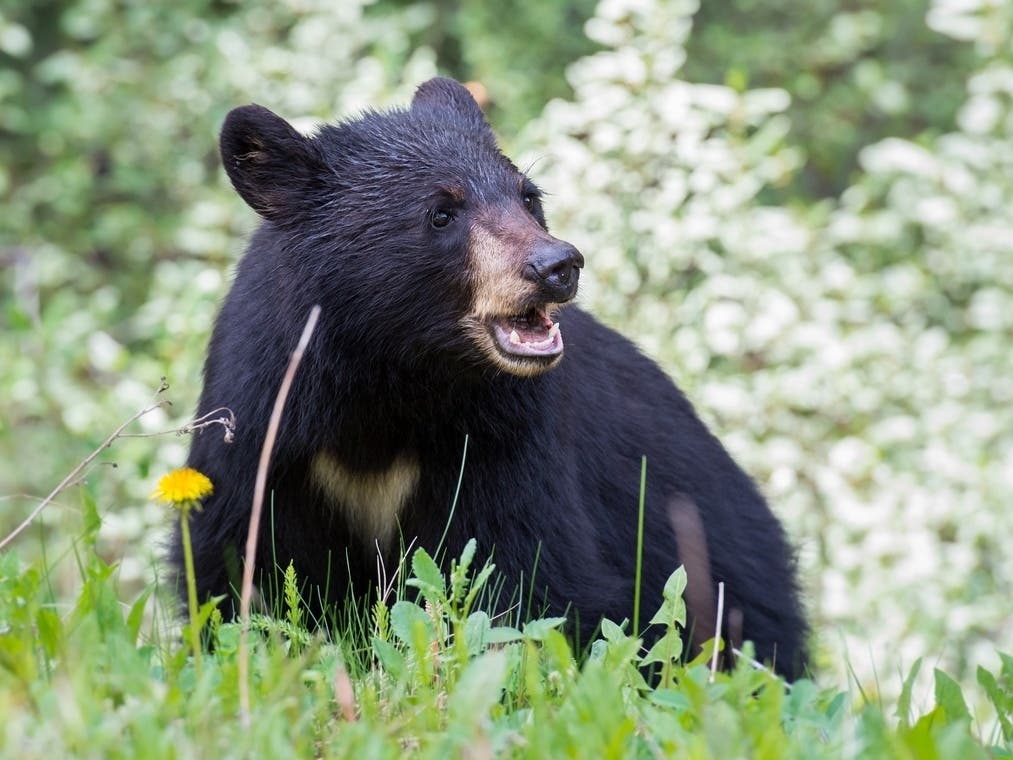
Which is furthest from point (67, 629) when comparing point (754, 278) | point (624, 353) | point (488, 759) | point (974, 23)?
point (974, 23)

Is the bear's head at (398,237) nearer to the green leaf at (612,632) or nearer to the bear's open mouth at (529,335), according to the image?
the bear's open mouth at (529,335)

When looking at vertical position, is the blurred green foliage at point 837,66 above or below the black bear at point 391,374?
above

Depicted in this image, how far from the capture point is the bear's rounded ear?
4.13 meters

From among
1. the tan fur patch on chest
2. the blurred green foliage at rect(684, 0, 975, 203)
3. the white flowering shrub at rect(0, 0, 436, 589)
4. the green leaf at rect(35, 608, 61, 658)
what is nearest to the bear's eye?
the tan fur patch on chest

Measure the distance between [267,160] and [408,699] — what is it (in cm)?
184

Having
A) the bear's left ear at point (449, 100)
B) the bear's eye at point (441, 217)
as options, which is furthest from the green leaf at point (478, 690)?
the bear's left ear at point (449, 100)

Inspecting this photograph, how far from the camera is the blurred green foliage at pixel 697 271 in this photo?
293 inches

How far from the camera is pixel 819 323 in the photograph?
770 centimetres

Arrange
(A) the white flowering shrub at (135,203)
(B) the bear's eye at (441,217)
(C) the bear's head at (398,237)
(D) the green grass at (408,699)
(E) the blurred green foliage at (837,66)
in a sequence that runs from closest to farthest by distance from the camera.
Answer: (D) the green grass at (408,699), (C) the bear's head at (398,237), (B) the bear's eye at (441,217), (A) the white flowering shrub at (135,203), (E) the blurred green foliage at (837,66)

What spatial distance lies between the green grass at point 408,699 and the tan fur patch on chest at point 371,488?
928mm

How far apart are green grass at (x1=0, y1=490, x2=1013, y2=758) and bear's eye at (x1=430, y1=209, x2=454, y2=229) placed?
131 centimetres

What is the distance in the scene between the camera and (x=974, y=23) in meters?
8.15

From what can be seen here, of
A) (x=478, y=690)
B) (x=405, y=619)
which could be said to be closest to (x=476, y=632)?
(x=405, y=619)

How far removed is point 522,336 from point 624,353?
1.11 meters
